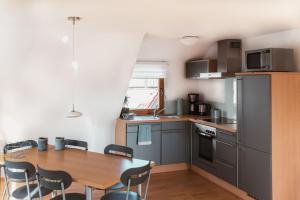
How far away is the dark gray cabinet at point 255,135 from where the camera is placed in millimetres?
3660

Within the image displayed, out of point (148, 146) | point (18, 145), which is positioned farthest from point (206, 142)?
point (18, 145)

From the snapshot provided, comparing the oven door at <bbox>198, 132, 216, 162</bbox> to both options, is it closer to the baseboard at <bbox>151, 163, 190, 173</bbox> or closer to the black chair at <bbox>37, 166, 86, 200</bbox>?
the baseboard at <bbox>151, 163, 190, 173</bbox>

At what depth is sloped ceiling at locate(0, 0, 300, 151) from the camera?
3.09 m

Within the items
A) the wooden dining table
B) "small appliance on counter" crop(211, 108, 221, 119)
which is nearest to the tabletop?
the wooden dining table

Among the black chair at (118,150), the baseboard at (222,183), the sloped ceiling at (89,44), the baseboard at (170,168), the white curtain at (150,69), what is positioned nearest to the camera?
the sloped ceiling at (89,44)

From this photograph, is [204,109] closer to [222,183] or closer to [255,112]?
A: [222,183]

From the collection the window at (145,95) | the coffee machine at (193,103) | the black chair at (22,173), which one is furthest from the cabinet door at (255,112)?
the black chair at (22,173)

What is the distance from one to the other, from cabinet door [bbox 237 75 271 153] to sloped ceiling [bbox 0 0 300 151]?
30.2 inches

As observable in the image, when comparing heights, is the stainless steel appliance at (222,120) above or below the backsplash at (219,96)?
below

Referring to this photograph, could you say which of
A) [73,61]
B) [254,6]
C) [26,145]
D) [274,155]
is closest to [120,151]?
[26,145]

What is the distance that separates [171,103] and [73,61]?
7.75ft

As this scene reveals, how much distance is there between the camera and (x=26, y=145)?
155 inches

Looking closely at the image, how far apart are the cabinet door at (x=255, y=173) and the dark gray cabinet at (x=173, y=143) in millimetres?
1458

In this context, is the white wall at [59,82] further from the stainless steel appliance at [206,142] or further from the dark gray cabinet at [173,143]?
the stainless steel appliance at [206,142]
